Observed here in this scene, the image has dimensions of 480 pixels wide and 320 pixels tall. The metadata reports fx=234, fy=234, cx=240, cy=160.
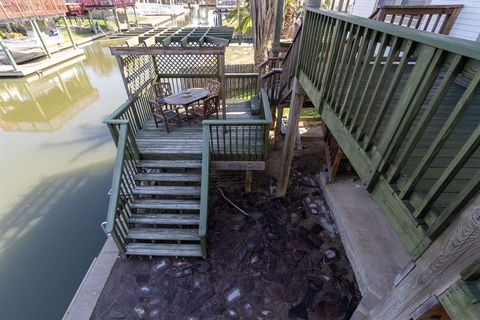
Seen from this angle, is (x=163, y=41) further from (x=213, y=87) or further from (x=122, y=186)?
(x=122, y=186)

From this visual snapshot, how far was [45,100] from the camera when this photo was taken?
11.2 m

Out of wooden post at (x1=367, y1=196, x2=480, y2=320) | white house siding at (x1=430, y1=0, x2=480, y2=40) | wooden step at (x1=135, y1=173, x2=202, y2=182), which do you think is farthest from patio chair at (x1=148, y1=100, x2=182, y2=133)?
white house siding at (x1=430, y1=0, x2=480, y2=40)

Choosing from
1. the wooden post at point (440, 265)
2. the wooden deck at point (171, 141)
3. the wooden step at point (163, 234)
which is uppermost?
the wooden post at point (440, 265)

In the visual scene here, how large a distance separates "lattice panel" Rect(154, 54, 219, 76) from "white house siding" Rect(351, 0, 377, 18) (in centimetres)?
475

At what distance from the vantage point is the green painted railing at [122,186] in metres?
4.04

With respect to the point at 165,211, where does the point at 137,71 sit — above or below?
above

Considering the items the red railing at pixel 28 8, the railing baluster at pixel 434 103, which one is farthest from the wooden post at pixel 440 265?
the red railing at pixel 28 8

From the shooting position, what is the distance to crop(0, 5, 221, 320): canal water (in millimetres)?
Answer: 4348

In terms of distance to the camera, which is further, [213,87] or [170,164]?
[213,87]

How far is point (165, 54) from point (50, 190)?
4.96 metres

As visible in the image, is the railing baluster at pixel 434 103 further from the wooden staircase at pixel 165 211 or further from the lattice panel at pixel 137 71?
the lattice panel at pixel 137 71

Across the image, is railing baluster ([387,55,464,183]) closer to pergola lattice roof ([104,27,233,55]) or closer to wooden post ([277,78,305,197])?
wooden post ([277,78,305,197])

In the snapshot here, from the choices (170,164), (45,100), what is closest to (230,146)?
(170,164)

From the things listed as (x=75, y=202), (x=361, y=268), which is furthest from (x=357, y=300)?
(x=75, y=202)
